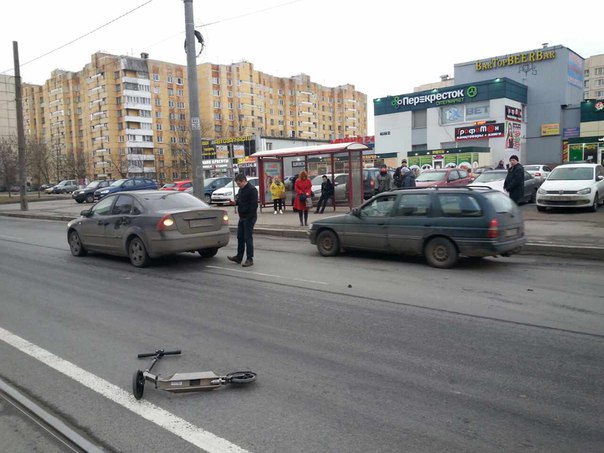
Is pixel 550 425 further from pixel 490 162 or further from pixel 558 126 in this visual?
pixel 558 126

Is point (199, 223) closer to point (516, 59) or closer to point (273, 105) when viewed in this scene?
point (516, 59)

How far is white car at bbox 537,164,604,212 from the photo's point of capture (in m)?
16.4

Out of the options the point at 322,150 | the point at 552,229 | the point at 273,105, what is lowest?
the point at 552,229

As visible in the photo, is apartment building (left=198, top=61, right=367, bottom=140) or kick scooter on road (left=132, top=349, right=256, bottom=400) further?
apartment building (left=198, top=61, right=367, bottom=140)

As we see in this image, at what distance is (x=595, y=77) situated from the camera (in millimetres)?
117062

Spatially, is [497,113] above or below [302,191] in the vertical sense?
above

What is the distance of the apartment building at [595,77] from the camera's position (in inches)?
4555

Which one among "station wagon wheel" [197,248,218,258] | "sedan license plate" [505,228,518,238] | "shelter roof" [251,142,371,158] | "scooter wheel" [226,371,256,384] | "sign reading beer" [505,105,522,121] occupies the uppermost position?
"sign reading beer" [505,105,522,121]

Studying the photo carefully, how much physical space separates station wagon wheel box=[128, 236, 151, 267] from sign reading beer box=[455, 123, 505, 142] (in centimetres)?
4120

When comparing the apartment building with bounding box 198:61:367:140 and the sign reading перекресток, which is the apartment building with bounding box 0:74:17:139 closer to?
the apartment building with bounding box 198:61:367:140

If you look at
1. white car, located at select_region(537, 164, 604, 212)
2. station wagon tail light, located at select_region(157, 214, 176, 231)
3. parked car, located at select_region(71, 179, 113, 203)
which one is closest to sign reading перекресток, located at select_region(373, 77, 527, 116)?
white car, located at select_region(537, 164, 604, 212)

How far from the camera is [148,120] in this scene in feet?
331

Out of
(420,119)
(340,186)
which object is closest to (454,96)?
(420,119)

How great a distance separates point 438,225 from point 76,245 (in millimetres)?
8048
